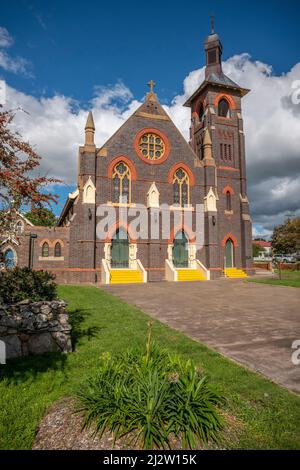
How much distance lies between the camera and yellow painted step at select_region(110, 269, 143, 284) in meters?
20.9

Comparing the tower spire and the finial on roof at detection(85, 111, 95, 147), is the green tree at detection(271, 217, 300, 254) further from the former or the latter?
the finial on roof at detection(85, 111, 95, 147)

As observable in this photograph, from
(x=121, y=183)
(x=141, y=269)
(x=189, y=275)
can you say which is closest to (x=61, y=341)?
(x=141, y=269)

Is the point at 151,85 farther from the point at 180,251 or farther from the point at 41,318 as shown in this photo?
the point at 41,318

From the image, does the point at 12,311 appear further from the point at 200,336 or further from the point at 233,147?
the point at 233,147

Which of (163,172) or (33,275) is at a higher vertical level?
(163,172)

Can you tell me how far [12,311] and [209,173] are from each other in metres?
22.8

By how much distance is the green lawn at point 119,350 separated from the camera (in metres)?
3.11

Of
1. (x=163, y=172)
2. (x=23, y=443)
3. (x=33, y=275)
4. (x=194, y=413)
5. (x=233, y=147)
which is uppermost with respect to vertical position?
(x=233, y=147)

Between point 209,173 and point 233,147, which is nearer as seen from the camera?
point 209,173

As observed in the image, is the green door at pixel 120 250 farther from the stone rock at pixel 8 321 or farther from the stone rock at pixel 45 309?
the stone rock at pixel 8 321

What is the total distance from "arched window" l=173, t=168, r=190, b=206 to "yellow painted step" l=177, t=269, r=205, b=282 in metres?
5.84
